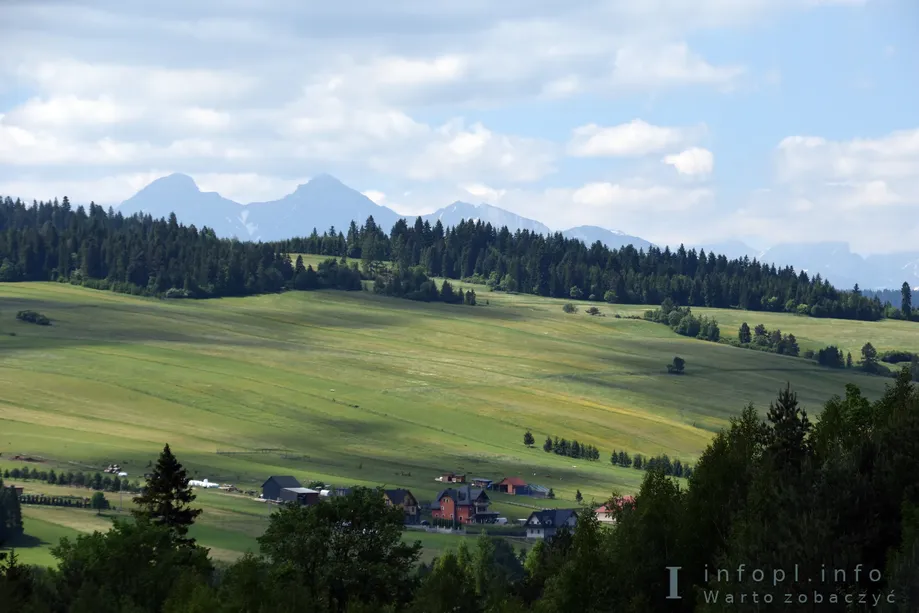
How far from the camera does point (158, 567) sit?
221 ft

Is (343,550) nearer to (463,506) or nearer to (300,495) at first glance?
(300,495)

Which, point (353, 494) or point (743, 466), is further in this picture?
point (353, 494)

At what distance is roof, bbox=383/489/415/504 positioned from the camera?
14588 centimetres

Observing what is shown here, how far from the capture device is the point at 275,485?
147875 millimetres

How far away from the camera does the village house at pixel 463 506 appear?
14762cm

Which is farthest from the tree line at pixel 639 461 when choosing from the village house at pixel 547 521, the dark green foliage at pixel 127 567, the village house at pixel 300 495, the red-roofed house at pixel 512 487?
the dark green foliage at pixel 127 567

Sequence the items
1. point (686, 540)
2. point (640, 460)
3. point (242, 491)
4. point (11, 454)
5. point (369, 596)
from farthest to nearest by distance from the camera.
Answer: point (640, 460) < point (11, 454) < point (242, 491) < point (369, 596) < point (686, 540)

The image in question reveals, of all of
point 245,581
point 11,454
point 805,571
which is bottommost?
point 11,454

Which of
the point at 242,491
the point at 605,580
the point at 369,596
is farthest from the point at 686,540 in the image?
the point at 242,491

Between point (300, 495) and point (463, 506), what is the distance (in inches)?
806

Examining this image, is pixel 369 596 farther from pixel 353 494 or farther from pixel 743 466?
pixel 743 466

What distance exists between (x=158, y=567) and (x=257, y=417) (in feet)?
436

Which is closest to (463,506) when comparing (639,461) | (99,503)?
(99,503)

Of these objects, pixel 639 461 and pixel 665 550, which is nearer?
pixel 665 550
